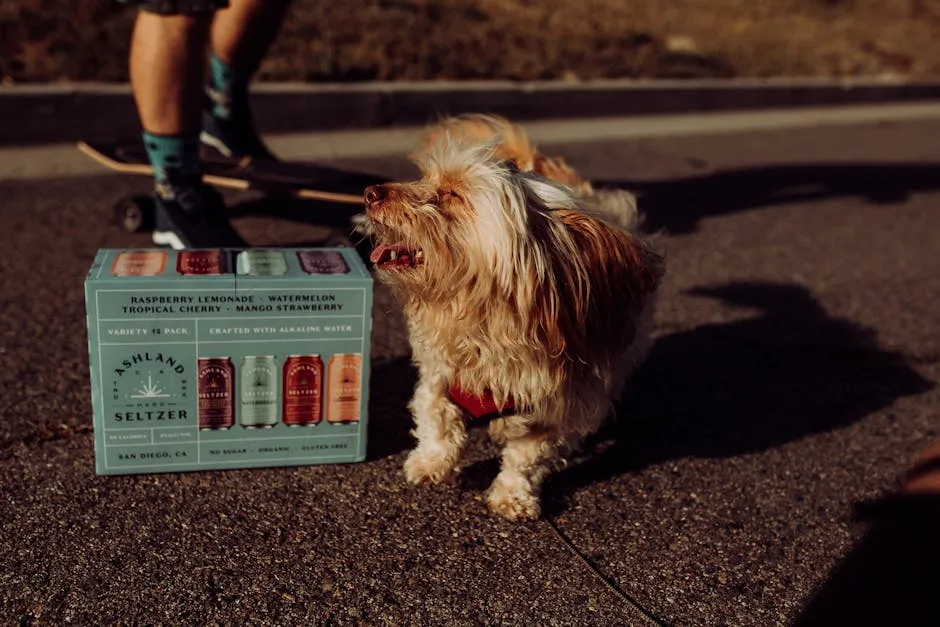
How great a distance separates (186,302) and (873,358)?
3.01m

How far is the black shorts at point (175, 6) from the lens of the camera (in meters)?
3.57

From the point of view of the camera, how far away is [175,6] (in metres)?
3.58

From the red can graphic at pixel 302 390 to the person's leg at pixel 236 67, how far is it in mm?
2314

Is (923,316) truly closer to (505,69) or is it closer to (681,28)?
(505,69)

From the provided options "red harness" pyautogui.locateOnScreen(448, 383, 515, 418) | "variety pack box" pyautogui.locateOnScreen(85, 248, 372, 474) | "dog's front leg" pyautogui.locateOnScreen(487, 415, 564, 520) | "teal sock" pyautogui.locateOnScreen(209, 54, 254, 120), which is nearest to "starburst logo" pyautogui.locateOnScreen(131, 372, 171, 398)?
"variety pack box" pyautogui.locateOnScreen(85, 248, 372, 474)

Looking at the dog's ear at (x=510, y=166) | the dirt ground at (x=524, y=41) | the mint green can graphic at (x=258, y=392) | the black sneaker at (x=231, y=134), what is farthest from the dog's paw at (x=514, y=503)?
the dirt ground at (x=524, y=41)

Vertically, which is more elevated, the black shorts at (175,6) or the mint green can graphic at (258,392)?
the black shorts at (175,6)

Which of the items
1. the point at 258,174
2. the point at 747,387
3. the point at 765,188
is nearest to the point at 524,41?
the point at 765,188

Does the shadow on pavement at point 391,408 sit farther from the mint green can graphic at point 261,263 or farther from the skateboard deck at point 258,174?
the skateboard deck at point 258,174

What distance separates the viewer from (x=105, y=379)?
2.54m

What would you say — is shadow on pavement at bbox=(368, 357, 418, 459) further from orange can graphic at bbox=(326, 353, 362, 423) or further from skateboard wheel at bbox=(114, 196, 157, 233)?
skateboard wheel at bbox=(114, 196, 157, 233)

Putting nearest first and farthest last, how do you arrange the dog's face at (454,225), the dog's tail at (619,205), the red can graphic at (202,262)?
the dog's face at (454,225) → the red can graphic at (202,262) → the dog's tail at (619,205)

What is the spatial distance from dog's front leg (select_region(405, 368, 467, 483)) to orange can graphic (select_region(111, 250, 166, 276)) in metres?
0.82

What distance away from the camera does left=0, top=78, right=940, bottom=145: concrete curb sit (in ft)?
19.0
